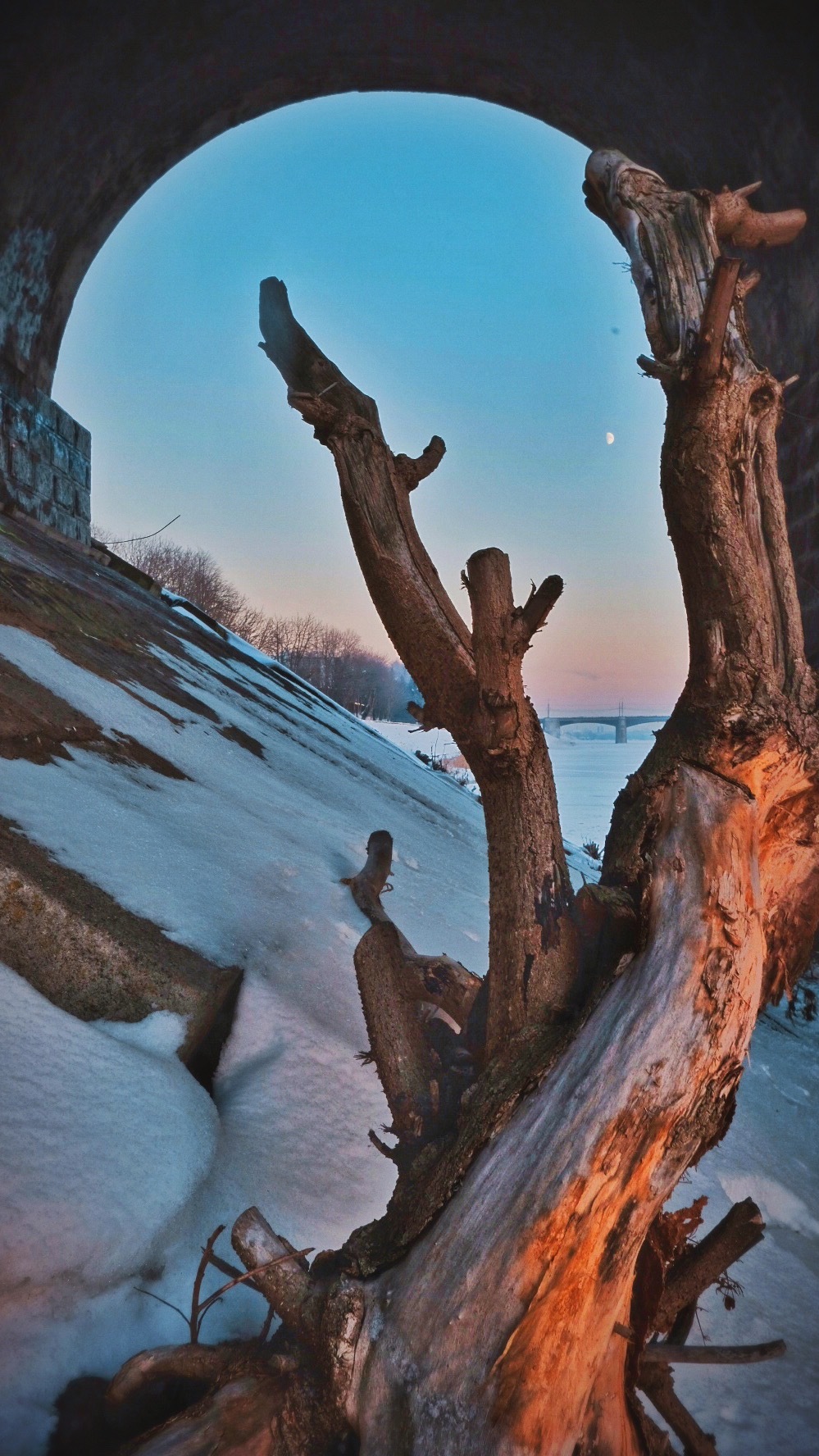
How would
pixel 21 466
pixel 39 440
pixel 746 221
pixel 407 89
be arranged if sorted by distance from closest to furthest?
pixel 746 221 < pixel 407 89 < pixel 21 466 < pixel 39 440

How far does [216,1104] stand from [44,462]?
5983mm

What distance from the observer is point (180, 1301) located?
4.08ft

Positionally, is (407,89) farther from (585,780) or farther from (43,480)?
(585,780)

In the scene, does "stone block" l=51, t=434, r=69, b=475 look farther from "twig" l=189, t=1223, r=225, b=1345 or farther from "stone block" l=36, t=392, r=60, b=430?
"twig" l=189, t=1223, r=225, b=1345

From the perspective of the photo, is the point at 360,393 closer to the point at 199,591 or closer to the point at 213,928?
the point at 213,928

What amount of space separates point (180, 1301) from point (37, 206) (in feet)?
21.7

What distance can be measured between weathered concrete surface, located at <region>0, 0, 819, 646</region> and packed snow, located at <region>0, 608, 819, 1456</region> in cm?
271

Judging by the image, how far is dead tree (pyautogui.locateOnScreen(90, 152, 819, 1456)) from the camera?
1.08 meters

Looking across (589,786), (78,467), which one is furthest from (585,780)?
(78,467)

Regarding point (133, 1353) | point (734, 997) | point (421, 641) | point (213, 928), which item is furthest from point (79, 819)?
point (734, 997)

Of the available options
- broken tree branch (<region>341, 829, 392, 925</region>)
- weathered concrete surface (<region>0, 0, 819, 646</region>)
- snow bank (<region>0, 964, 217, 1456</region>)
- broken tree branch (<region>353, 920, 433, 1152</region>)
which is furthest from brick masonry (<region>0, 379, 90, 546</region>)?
broken tree branch (<region>353, 920, 433, 1152</region>)

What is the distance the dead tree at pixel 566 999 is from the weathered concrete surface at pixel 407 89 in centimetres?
232

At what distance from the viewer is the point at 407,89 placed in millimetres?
5602

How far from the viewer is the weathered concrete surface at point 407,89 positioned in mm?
3893
